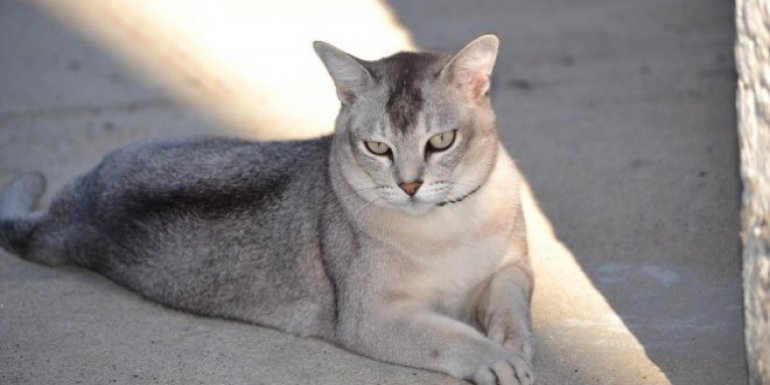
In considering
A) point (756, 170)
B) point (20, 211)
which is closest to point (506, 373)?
point (756, 170)

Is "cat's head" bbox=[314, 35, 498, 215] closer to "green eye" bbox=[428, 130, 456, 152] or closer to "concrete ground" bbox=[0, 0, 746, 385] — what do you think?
"green eye" bbox=[428, 130, 456, 152]

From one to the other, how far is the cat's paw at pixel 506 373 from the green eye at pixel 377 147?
2.68 feet

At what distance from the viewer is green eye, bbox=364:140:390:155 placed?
14.3ft

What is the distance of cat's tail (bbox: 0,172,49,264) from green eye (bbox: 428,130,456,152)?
6.33 ft

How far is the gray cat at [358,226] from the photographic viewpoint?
14.2 ft

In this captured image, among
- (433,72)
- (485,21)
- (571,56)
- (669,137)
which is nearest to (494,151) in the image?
(433,72)

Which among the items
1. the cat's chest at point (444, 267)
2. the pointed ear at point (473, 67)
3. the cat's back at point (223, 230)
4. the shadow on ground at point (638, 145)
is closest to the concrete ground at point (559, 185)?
the shadow on ground at point (638, 145)

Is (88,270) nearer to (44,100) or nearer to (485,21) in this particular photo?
(44,100)

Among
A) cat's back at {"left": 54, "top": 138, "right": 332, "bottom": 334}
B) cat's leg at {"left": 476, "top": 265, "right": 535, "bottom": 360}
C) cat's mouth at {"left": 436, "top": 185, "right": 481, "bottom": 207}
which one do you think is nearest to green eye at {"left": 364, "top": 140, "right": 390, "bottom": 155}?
cat's mouth at {"left": 436, "top": 185, "right": 481, "bottom": 207}

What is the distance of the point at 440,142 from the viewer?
4.33 meters

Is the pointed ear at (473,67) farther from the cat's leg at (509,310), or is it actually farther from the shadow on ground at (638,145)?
the shadow on ground at (638,145)

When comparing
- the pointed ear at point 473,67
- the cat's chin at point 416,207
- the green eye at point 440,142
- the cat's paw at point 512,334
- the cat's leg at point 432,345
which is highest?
the pointed ear at point 473,67

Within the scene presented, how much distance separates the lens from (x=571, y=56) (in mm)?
8102

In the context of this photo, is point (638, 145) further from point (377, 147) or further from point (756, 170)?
point (756, 170)
